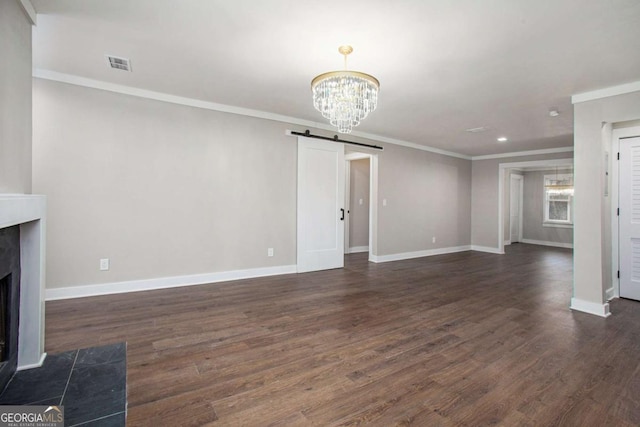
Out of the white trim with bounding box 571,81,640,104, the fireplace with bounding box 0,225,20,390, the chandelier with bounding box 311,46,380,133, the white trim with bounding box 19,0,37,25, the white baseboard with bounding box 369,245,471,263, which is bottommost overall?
the white baseboard with bounding box 369,245,471,263

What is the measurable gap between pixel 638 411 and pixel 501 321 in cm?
132

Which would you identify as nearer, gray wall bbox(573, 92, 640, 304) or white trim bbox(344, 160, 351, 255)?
gray wall bbox(573, 92, 640, 304)

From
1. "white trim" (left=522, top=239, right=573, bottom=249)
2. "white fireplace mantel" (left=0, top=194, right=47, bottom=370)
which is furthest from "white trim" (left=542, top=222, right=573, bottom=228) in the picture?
"white fireplace mantel" (left=0, top=194, right=47, bottom=370)

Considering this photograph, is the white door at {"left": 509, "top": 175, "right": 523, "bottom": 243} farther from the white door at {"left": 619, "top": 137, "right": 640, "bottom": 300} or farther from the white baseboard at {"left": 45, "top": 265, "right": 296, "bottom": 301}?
the white baseboard at {"left": 45, "top": 265, "right": 296, "bottom": 301}

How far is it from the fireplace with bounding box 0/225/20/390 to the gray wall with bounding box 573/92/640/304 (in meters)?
5.07

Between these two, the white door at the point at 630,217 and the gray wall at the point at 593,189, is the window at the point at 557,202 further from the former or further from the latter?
the gray wall at the point at 593,189

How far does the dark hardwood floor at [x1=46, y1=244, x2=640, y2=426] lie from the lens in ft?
5.56

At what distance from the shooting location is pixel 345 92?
2.46 meters

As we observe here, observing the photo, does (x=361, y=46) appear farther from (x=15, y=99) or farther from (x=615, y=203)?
(x=615, y=203)

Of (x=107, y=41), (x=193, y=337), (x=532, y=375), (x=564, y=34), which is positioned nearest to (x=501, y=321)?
(x=532, y=375)

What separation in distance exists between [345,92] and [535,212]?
945 cm

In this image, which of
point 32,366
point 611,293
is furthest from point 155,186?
point 611,293

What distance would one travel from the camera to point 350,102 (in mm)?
2510

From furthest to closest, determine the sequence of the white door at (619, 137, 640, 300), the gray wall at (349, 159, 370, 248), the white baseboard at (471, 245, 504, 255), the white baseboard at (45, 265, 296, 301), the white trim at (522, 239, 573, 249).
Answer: the white trim at (522, 239, 573, 249) → the white baseboard at (471, 245, 504, 255) → the gray wall at (349, 159, 370, 248) → the white door at (619, 137, 640, 300) → the white baseboard at (45, 265, 296, 301)
